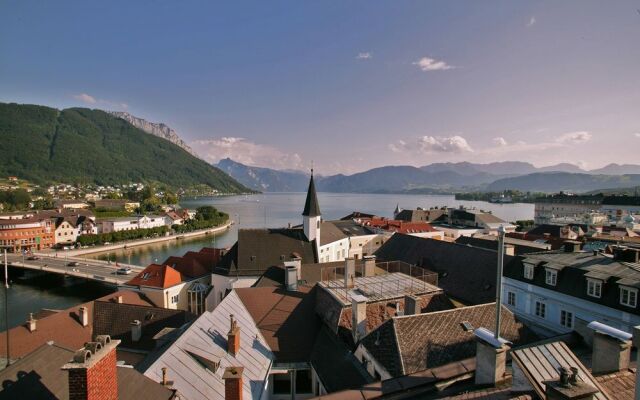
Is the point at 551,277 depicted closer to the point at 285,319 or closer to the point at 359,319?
the point at 359,319

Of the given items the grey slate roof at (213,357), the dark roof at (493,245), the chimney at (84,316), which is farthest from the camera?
the dark roof at (493,245)

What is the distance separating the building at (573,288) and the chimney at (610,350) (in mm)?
7269

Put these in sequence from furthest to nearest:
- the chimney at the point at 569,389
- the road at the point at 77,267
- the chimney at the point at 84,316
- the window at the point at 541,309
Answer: the road at the point at 77,267 < the chimney at the point at 84,316 < the window at the point at 541,309 < the chimney at the point at 569,389

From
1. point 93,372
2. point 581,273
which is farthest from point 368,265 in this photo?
point 93,372

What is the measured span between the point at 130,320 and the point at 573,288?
27158 mm

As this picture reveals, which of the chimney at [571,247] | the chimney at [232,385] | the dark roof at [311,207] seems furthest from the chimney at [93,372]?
the dark roof at [311,207]


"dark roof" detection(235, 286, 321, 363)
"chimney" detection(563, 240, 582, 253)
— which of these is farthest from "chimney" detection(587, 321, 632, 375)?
"chimney" detection(563, 240, 582, 253)

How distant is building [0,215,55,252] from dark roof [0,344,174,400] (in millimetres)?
84573

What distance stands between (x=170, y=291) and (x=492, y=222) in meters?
69.0

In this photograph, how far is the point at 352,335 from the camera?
15.8 metres

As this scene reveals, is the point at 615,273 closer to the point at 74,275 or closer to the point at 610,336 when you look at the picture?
the point at 610,336

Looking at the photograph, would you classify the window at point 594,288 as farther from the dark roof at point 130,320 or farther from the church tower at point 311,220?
the church tower at point 311,220

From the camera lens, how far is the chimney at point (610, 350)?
7.36 m

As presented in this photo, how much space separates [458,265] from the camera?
87.5ft
